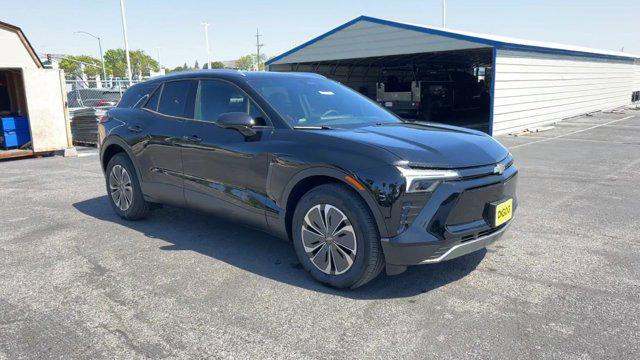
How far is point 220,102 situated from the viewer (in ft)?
14.6

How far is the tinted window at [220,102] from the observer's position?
4125 mm

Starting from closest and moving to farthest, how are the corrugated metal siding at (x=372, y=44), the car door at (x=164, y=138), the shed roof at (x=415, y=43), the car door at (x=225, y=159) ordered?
the car door at (x=225, y=159)
the car door at (x=164, y=138)
the shed roof at (x=415, y=43)
the corrugated metal siding at (x=372, y=44)

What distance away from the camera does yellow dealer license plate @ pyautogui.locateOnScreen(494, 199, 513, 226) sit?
11.3 feet

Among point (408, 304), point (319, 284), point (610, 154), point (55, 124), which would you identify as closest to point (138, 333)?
point (319, 284)

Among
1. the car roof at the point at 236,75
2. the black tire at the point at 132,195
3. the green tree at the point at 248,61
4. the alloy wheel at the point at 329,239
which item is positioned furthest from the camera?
the green tree at the point at 248,61

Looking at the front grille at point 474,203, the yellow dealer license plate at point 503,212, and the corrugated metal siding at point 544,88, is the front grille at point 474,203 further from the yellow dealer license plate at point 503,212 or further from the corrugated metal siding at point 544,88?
the corrugated metal siding at point 544,88

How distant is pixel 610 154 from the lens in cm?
1067

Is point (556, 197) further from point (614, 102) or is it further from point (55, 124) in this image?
point (614, 102)

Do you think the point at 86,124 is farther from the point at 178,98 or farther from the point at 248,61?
the point at 248,61

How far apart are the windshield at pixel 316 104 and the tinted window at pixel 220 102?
0.50 feet

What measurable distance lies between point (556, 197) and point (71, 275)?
6004mm

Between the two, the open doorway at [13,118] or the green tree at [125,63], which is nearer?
the open doorway at [13,118]

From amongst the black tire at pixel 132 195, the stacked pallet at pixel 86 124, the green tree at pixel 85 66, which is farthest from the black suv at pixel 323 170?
the green tree at pixel 85 66

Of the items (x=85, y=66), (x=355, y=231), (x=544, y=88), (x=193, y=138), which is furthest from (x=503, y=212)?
(x=85, y=66)
